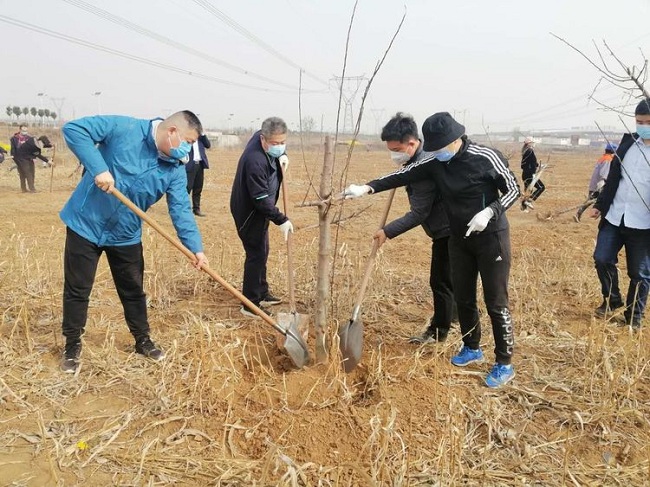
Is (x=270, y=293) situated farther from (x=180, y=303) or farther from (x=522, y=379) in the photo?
(x=522, y=379)

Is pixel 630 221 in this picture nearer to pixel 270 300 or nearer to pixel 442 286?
pixel 442 286

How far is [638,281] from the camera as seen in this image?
3.70 m

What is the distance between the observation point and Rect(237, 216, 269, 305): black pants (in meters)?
4.04

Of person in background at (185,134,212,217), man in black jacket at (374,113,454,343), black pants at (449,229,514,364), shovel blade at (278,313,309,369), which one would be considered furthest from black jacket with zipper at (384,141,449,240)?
person in background at (185,134,212,217)

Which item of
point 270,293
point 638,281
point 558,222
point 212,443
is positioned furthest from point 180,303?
point 558,222

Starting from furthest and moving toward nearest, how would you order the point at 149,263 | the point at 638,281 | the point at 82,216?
the point at 149,263
the point at 638,281
the point at 82,216

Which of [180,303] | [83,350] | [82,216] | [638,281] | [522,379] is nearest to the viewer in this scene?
[82,216]

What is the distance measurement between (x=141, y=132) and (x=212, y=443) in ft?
5.83

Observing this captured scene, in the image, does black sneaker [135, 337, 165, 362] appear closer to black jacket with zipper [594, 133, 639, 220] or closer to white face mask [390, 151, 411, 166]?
white face mask [390, 151, 411, 166]

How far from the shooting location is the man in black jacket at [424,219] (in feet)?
10.3

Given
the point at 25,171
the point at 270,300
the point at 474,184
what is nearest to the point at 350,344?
the point at 474,184

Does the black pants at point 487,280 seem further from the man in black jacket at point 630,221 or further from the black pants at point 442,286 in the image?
the man in black jacket at point 630,221

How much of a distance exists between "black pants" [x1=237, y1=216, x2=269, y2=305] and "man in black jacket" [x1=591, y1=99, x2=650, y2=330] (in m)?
2.64

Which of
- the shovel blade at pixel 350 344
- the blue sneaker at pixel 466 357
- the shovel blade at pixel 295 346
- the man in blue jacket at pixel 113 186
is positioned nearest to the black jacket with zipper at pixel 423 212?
the shovel blade at pixel 350 344
